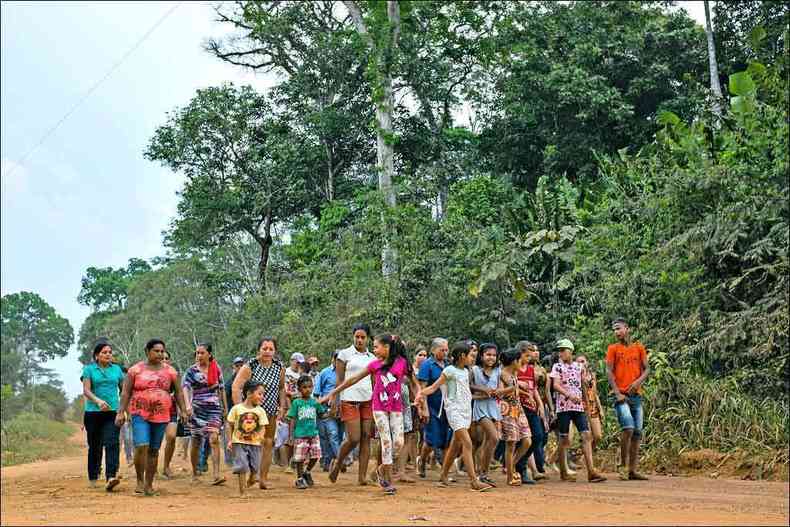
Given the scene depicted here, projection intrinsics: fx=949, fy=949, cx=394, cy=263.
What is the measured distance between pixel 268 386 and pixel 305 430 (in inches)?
42.7

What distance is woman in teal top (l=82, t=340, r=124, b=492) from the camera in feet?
35.4

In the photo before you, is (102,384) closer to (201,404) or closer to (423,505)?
(201,404)

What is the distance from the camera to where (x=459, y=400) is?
33.4 feet

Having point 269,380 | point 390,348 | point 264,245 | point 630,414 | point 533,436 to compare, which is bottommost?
point 533,436

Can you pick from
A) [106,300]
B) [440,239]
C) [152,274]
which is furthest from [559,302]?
[106,300]

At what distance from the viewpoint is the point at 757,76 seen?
50.1 feet

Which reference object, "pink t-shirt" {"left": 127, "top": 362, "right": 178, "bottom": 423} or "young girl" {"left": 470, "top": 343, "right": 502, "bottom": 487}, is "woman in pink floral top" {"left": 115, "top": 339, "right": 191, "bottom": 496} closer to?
"pink t-shirt" {"left": 127, "top": 362, "right": 178, "bottom": 423}

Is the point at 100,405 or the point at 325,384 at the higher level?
the point at 325,384

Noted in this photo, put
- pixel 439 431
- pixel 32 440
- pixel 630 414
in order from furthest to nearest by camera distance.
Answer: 1. pixel 32 440
2. pixel 439 431
3. pixel 630 414

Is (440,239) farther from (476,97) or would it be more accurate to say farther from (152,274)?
(152,274)

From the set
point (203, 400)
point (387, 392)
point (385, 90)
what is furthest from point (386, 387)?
point (385, 90)

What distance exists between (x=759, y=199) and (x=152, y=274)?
29592 millimetres

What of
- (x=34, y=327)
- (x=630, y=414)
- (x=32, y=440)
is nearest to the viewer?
(x=630, y=414)

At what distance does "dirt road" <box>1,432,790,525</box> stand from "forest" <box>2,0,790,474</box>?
8.75 feet
